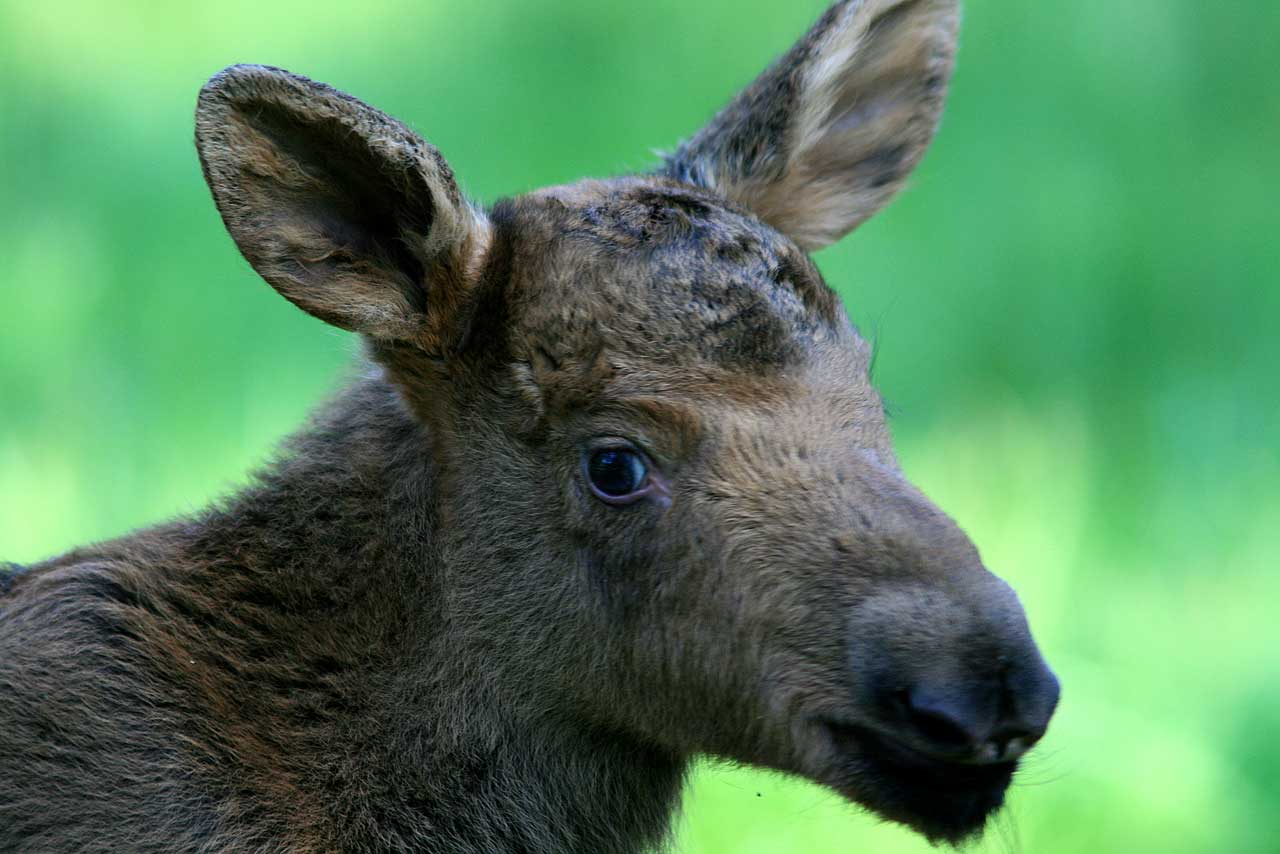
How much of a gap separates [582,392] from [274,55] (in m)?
7.28

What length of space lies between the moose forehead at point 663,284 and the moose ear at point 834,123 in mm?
626

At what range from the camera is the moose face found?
15.0 ft

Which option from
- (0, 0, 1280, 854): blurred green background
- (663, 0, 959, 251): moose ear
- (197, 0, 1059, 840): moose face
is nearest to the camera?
(197, 0, 1059, 840): moose face

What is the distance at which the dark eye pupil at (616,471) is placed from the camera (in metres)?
4.94

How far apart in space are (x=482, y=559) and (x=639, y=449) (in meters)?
0.57

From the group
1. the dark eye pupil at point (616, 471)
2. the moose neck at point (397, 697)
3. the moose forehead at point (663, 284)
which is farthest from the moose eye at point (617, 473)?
the moose neck at point (397, 697)

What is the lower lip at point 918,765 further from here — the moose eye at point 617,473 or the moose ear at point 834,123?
the moose ear at point 834,123

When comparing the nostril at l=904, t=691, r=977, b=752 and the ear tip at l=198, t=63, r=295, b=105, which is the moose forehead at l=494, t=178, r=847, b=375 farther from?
the nostril at l=904, t=691, r=977, b=752

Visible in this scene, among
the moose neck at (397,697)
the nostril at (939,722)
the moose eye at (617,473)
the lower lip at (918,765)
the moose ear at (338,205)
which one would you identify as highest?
the moose ear at (338,205)

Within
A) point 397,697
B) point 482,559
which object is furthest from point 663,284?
point 397,697

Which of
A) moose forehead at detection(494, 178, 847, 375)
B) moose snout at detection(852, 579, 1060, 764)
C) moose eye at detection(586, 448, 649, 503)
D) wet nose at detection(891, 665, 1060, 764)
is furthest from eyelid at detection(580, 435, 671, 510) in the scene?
wet nose at detection(891, 665, 1060, 764)

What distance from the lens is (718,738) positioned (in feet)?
16.3

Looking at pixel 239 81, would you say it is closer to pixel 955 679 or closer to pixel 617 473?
pixel 617 473

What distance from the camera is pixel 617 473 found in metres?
4.96
